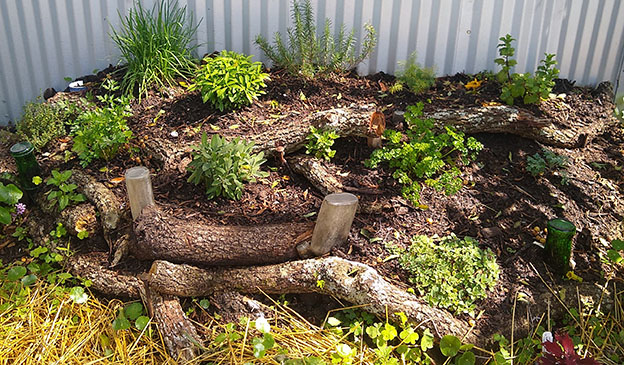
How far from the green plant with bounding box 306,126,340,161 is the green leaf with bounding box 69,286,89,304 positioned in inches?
76.2

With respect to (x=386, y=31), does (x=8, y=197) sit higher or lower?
lower

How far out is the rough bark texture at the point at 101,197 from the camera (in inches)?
166

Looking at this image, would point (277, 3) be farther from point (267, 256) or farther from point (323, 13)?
point (267, 256)

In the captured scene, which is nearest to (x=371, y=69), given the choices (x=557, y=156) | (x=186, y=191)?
(x=557, y=156)

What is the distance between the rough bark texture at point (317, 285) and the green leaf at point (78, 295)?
0.52 m

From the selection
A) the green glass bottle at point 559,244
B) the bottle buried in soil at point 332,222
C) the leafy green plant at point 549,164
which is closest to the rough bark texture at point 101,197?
the bottle buried in soil at point 332,222

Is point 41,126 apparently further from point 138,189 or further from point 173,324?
point 173,324

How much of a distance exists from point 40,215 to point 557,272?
12.7ft

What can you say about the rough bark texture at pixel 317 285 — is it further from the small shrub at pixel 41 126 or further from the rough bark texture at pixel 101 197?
the small shrub at pixel 41 126

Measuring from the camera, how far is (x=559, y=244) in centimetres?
390

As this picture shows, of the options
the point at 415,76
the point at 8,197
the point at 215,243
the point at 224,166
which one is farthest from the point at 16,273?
the point at 415,76

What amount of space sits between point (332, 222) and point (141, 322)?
4.64 feet

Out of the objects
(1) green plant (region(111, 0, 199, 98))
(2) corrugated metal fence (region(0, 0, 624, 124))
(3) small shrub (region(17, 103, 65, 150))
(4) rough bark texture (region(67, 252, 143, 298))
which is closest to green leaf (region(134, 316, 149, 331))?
(4) rough bark texture (region(67, 252, 143, 298))

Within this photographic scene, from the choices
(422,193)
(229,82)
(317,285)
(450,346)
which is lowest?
(450,346)
